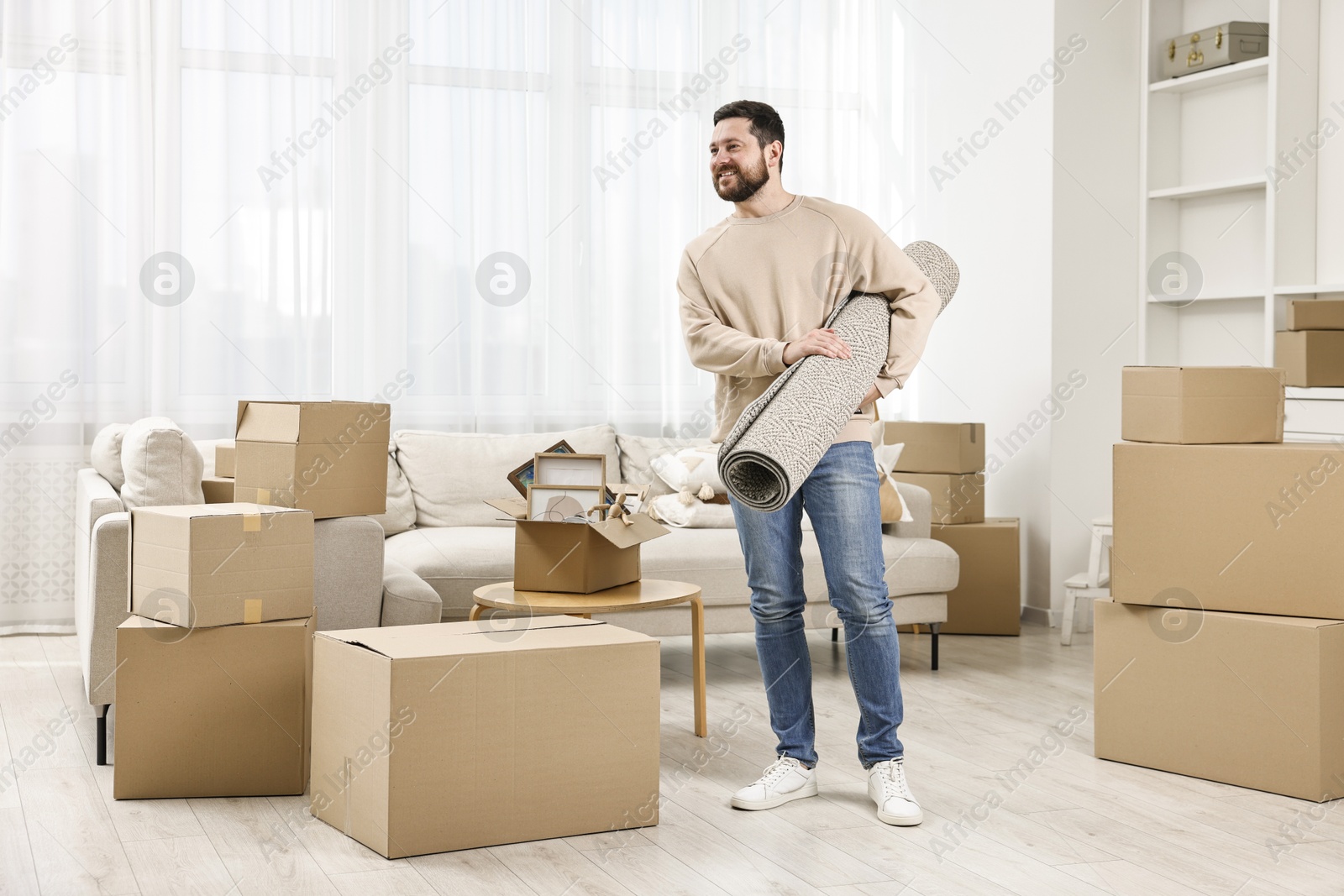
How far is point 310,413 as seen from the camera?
272 centimetres

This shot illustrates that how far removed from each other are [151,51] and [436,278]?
1.21 m

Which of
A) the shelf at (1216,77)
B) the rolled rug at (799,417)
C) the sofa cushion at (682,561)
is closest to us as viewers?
the rolled rug at (799,417)

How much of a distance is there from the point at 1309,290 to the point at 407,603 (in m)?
2.96

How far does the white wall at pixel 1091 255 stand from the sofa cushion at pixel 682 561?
0.80 m

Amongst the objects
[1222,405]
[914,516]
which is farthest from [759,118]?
[914,516]

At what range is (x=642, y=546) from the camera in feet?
11.8

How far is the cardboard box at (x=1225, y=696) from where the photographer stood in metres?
2.45

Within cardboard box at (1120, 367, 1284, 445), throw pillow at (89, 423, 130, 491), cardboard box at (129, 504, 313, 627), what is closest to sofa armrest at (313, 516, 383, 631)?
cardboard box at (129, 504, 313, 627)

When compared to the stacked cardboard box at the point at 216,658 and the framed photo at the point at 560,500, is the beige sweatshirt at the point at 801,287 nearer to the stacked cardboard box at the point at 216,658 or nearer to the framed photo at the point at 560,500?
the framed photo at the point at 560,500

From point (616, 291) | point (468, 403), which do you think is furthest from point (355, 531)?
point (616, 291)

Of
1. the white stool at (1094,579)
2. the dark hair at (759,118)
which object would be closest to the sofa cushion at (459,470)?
the white stool at (1094,579)

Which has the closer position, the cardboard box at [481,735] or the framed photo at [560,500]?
the cardboard box at [481,735]

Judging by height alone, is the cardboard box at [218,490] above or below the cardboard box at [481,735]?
above

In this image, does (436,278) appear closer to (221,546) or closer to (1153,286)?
(221,546)
